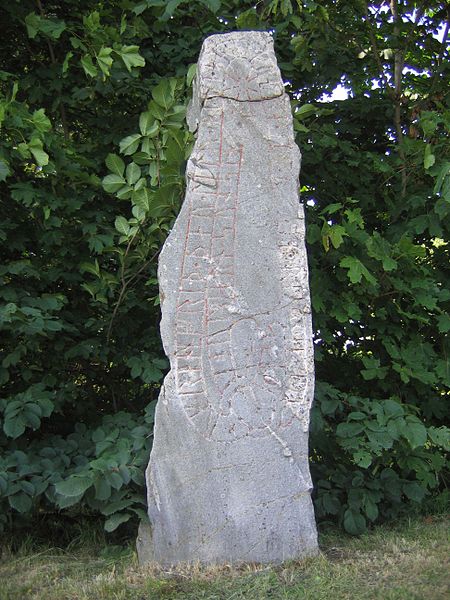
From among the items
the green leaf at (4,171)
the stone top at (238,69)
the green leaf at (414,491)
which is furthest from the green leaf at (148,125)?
the green leaf at (414,491)

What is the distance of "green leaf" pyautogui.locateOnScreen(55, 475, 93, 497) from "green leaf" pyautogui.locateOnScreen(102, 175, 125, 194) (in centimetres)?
139

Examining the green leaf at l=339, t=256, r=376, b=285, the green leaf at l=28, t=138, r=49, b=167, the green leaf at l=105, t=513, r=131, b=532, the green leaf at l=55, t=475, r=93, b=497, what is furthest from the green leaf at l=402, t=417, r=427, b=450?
the green leaf at l=28, t=138, r=49, b=167

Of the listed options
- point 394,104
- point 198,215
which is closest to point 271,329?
point 198,215

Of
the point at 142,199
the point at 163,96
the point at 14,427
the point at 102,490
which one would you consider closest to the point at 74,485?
the point at 102,490

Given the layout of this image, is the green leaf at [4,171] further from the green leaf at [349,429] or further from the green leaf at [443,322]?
the green leaf at [443,322]

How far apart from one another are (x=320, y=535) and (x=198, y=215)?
5.50ft

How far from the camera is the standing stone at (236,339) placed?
11.2 feet

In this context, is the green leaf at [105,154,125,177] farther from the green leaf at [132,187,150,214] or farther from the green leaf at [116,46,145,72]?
the green leaf at [116,46,145,72]

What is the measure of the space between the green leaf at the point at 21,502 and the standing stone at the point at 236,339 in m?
0.57

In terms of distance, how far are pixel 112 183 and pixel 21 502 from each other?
1.57 metres

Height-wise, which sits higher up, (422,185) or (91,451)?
(422,185)

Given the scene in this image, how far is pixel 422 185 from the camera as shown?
16.0 ft

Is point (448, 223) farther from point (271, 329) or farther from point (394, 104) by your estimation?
point (271, 329)

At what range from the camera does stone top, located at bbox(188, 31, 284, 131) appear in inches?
141
